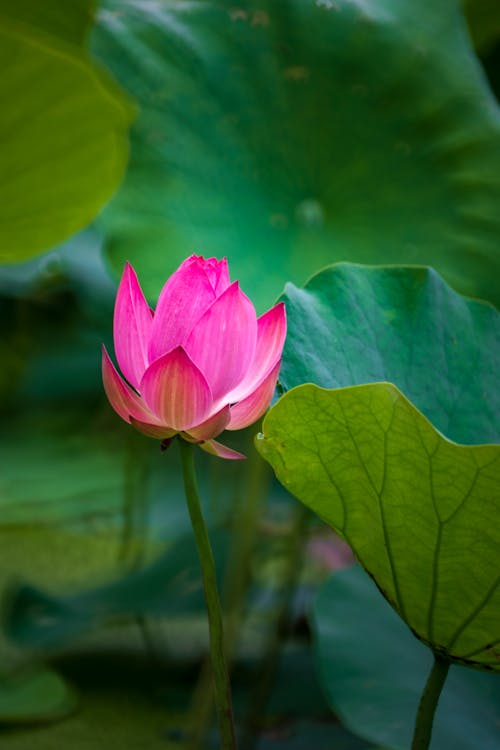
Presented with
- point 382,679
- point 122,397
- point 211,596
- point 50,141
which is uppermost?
point 50,141

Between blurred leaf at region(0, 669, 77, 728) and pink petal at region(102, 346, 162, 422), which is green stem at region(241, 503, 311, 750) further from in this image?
pink petal at region(102, 346, 162, 422)

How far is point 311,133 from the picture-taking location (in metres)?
0.97

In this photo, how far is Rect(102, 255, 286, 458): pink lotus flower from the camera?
1.39 feet

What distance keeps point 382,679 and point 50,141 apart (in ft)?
1.85

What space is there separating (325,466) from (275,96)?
23.5 inches

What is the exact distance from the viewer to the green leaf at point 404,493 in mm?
460

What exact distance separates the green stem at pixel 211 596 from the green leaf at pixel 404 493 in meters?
0.05

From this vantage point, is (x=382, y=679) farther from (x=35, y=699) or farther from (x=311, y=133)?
(x=311, y=133)

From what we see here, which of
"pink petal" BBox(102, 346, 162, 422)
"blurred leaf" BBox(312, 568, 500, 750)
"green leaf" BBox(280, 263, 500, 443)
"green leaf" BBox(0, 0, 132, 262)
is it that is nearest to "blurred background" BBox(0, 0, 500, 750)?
"green leaf" BBox(0, 0, 132, 262)

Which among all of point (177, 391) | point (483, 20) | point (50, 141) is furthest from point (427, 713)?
point (483, 20)

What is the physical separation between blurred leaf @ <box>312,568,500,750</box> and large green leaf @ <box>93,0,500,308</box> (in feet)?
1.16

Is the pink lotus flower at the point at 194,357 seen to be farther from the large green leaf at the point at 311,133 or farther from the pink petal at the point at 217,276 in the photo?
the large green leaf at the point at 311,133

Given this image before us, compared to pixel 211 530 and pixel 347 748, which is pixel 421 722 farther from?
pixel 211 530

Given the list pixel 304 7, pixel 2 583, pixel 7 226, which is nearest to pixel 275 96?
pixel 304 7
